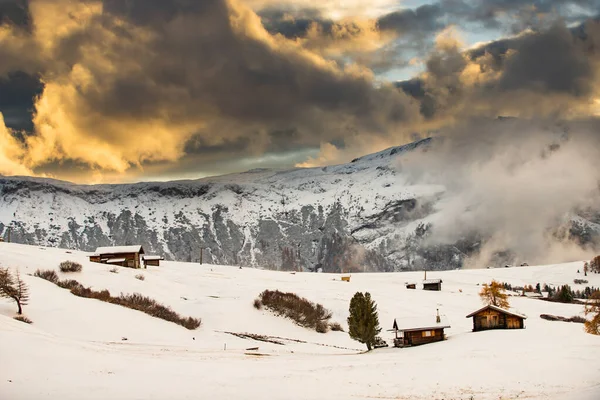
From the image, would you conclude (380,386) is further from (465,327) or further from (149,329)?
(465,327)

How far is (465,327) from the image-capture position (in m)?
89.2

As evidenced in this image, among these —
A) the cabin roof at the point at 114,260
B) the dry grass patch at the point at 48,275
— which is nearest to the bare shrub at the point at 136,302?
the dry grass patch at the point at 48,275

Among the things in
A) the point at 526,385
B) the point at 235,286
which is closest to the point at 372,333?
the point at 526,385

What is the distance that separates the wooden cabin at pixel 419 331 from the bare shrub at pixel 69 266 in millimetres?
41550

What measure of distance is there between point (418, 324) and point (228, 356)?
3186 centimetres

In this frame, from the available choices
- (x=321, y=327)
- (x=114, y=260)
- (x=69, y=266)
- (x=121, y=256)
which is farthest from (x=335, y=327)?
(x=121, y=256)

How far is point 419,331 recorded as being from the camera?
2963 inches

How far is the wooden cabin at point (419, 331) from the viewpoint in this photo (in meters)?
74.9

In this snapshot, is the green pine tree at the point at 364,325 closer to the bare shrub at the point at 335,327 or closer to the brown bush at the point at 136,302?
the bare shrub at the point at 335,327

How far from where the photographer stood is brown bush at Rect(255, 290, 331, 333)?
85.0 m

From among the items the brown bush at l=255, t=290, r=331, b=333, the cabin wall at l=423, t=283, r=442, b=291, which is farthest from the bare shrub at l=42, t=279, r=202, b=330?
the cabin wall at l=423, t=283, r=442, b=291

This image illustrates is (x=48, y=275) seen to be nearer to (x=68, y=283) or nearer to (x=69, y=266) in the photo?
(x=68, y=283)

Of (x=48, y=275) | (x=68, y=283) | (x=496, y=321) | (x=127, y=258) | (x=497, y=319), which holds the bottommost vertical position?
(x=496, y=321)

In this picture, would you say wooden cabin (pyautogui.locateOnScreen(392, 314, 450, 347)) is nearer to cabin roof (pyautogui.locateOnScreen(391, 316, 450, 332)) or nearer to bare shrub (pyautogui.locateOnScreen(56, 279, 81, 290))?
cabin roof (pyautogui.locateOnScreen(391, 316, 450, 332))
